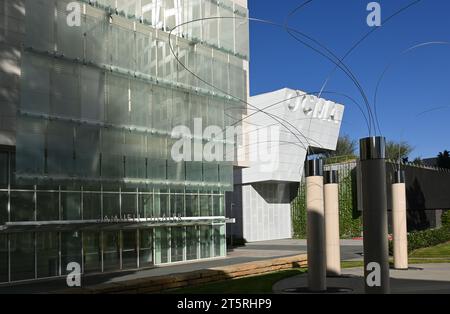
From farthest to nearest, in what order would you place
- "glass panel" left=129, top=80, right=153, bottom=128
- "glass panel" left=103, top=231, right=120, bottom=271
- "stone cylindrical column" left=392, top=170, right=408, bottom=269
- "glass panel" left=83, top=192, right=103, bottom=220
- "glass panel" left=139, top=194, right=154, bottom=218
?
"glass panel" left=139, top=194, right=154, bottom=218 → "glass panel" left=129, top=80, right=153, bottom=128 → "glass panel" left=103, top=231, right=120, bottom=271 → "glass panel" left=83, top=192, right=103, bottom=220 → "stone cylindrical column" left=392, top=170, right=408, bottom=269

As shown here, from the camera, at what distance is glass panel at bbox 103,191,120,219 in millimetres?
31266

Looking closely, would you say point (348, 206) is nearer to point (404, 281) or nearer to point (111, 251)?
point (111, 251)

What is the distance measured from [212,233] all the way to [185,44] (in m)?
13.6

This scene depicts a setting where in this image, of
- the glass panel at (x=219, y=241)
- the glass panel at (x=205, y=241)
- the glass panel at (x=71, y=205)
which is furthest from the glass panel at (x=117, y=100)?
the glass panel at (x=219, y=241)

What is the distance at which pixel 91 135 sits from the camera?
94.7 feet

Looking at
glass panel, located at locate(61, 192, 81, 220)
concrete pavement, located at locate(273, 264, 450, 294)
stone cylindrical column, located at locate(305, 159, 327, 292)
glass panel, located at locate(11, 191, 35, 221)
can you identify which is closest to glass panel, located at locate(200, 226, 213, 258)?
glass panel, located at locate(61, 192, 81, 220)

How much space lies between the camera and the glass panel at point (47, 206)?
1107 inches

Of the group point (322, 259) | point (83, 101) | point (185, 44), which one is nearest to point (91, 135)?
point (83, 101)

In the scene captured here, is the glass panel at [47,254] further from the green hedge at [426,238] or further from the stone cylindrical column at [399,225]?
the green hedge at [426,238]

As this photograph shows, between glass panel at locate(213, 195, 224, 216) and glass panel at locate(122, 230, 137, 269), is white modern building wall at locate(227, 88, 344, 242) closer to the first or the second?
glass panel at locate(213, 195, 224, 216)

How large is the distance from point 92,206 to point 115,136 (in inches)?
163

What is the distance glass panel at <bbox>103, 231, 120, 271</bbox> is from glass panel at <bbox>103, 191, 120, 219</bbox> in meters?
1.09

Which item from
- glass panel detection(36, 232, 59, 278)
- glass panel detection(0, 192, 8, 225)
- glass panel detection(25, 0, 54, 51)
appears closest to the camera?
glass panel detection(25, 0, 54, 51)

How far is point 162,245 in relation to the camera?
116ft
